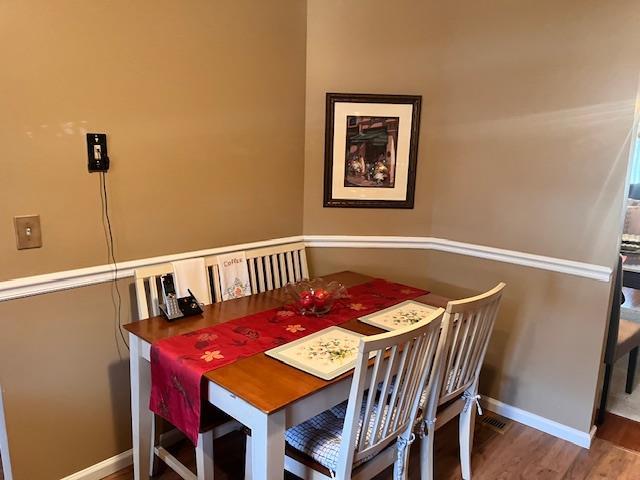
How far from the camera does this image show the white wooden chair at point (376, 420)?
1.44 meters

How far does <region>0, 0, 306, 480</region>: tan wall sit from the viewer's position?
177 cm

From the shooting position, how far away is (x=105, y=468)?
2.15 meters

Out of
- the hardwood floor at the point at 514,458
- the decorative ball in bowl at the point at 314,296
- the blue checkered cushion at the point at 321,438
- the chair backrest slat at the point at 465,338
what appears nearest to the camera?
the blue checkered cushion at the point at 321,438

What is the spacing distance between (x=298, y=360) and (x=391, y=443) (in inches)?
19.7

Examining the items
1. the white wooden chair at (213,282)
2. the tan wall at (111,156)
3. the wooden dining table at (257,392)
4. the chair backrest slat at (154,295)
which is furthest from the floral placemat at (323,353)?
the tan wall at (111,156)

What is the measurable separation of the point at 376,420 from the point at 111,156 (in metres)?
1.50

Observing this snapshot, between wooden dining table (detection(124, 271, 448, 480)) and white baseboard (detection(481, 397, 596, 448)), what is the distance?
132cm

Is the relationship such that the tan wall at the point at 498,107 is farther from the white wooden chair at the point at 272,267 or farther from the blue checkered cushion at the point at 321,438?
the blue checkered cushion at the point at 321,438

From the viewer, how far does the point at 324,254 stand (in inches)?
115

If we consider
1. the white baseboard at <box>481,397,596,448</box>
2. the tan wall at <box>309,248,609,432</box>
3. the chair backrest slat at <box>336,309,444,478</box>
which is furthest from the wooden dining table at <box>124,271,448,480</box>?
the white baseboard at <box>481,397,596,448</box>

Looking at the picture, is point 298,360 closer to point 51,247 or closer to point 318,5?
point 51,247

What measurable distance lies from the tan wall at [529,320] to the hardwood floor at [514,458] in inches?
6.4

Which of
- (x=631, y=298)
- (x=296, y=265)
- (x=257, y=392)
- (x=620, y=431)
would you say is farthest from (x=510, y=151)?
(x=631, y=298)

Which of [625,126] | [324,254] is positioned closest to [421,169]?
[324,254]
